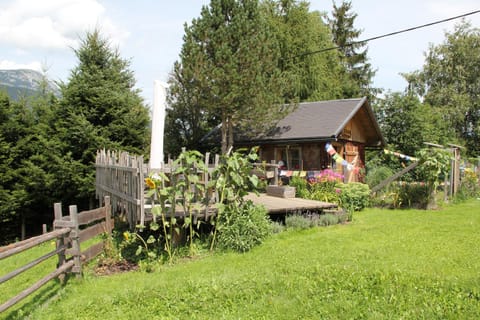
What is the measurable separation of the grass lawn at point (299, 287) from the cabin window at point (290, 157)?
30.1 ft

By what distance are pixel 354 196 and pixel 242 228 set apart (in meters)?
5.22

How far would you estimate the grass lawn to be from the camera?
14.2 ft

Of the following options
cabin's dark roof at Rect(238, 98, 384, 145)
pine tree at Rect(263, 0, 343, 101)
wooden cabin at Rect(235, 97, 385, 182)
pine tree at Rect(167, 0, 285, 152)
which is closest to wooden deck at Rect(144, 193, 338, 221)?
wooden cabin at Rect(235, 97, 385, 182)

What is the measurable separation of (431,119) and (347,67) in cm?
1373

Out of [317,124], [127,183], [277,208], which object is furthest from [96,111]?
[277,208]

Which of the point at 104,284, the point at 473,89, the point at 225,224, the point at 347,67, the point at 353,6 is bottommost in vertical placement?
the point at 104,284

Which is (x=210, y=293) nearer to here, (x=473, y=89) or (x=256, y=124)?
(x=256, y=124)

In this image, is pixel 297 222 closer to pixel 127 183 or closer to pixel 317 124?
pixel 127 183

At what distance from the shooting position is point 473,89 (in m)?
31.2

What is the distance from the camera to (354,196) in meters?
10.9

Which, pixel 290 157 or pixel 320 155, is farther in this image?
pixel 290 157

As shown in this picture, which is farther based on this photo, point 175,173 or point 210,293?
point 175,173

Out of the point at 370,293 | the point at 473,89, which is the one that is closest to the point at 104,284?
the point at 370,293

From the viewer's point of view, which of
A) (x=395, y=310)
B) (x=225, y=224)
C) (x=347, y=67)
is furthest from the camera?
(x=347, y=67)
